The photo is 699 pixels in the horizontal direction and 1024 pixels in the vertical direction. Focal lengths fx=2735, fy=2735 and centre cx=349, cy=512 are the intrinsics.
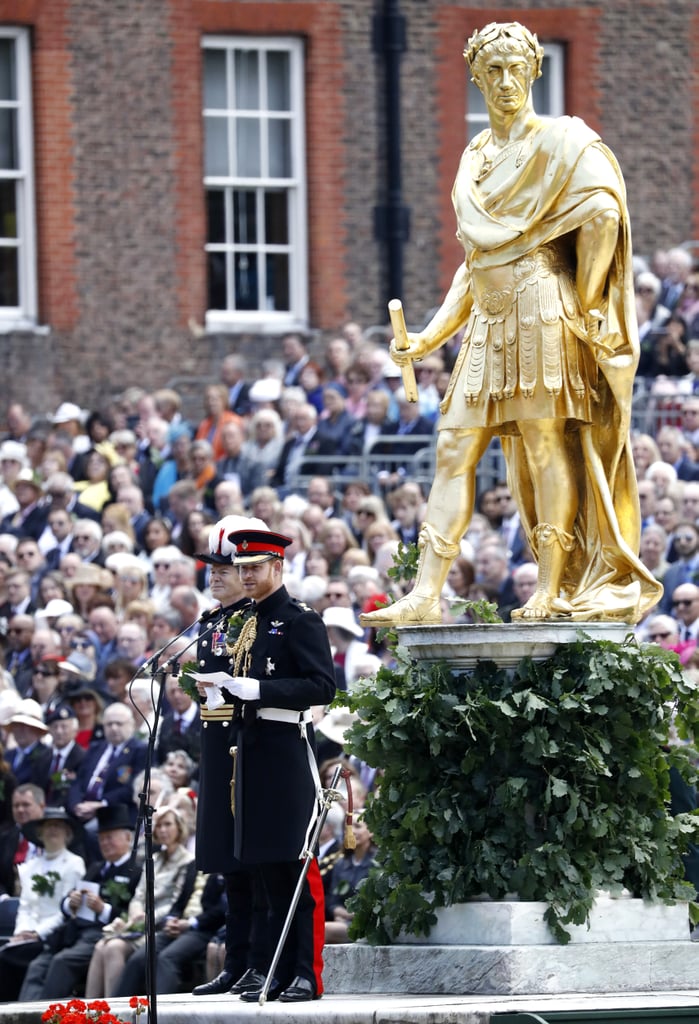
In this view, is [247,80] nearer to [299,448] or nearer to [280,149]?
[280,149]

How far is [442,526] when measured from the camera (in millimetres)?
11305

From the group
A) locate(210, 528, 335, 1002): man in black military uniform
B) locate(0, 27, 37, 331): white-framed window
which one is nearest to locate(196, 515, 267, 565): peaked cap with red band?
locate(210, 528, 335, 1002): man in black military uniform

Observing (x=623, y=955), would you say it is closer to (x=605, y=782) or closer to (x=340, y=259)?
(x=605, y=782)

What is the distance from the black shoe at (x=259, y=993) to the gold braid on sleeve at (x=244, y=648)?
4.00ft

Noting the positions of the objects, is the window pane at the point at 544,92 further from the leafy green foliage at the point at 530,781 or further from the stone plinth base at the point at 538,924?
the stone plinth base at the point at 538,924

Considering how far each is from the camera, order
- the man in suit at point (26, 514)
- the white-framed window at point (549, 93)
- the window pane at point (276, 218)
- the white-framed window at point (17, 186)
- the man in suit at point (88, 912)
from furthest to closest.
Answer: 1. the white-framed window at point (549, 93)
2. the window pane at point (276, 218)
3. the white-framed window at point (17, 186)
4. the man in suit at point (26, 514)
5. the man in suit at point (88, 912)

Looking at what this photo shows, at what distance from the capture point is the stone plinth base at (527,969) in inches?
404

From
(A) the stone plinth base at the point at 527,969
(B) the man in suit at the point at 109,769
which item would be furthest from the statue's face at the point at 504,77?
(B) the man in suit at the point at 109,769

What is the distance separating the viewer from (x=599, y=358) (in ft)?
36.2

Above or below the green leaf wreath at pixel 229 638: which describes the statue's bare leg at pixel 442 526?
above

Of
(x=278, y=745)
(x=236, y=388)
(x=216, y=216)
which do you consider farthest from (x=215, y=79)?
(x=278, y=745)

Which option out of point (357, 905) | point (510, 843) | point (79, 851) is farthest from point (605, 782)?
point (79, 851)

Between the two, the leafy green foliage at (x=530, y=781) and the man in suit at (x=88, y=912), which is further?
the man in suit at (x=88, y=912)

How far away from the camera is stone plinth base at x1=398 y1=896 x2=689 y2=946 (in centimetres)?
1046
